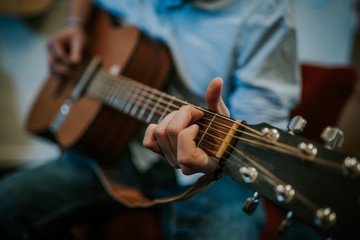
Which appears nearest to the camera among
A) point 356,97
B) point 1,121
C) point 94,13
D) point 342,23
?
point 94,13

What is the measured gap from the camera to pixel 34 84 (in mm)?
1677

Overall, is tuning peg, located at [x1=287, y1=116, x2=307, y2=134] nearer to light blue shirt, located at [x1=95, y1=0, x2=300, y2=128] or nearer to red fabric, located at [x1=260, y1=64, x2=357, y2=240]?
light blue shirt, located at [x1=95, y1=0, x2=300, y2=128]

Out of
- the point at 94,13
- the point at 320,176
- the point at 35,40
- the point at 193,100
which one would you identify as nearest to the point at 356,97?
the point at 193,100

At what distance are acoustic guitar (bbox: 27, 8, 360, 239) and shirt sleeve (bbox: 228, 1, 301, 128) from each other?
0.71ft

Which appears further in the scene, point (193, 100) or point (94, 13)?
point (94, 13)

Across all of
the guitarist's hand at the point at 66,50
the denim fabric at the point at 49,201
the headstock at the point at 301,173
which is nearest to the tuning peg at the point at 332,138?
the headstock at the point at 301,173

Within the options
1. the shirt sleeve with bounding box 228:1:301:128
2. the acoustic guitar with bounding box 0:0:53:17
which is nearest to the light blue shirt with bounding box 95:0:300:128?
the shirt sleeve with bounding box 228:1:301:128

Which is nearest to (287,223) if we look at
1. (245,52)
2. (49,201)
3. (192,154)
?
(192,154)

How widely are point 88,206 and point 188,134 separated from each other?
1.74 ft

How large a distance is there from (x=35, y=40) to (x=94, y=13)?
0.72m

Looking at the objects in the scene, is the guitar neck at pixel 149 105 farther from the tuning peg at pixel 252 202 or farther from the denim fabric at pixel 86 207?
the denim fabric at pixel 86 207

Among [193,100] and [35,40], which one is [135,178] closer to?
[193,100]

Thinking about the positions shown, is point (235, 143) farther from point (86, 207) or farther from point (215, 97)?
point (86, 207)

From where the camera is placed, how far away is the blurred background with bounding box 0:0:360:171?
1.52 metres
